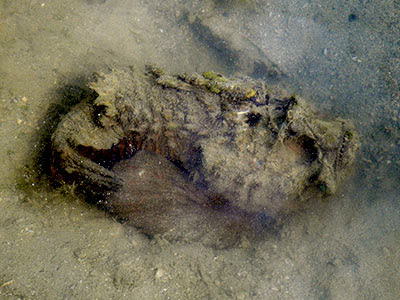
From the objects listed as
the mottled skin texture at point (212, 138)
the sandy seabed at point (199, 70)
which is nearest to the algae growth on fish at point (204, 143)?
the mottled skin texture at point (212, 138)

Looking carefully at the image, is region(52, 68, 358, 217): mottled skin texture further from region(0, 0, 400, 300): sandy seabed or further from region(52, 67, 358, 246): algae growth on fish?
region(0, 0, 400, 300): sandy seabed

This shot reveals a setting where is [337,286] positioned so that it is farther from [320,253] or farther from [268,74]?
[268,74]

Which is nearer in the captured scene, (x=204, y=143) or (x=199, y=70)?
(x=204, y=143)

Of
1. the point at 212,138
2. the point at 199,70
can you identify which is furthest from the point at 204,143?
the point at 199,70

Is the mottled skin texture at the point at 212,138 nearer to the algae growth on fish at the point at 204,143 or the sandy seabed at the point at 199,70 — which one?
the algae growth on fish at the point at 204,143

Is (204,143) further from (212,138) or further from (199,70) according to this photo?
(199,70)

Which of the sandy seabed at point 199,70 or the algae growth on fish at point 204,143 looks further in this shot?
the algae growth on fish at point 204,143

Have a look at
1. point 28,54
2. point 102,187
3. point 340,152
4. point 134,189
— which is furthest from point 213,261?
point 28,54
